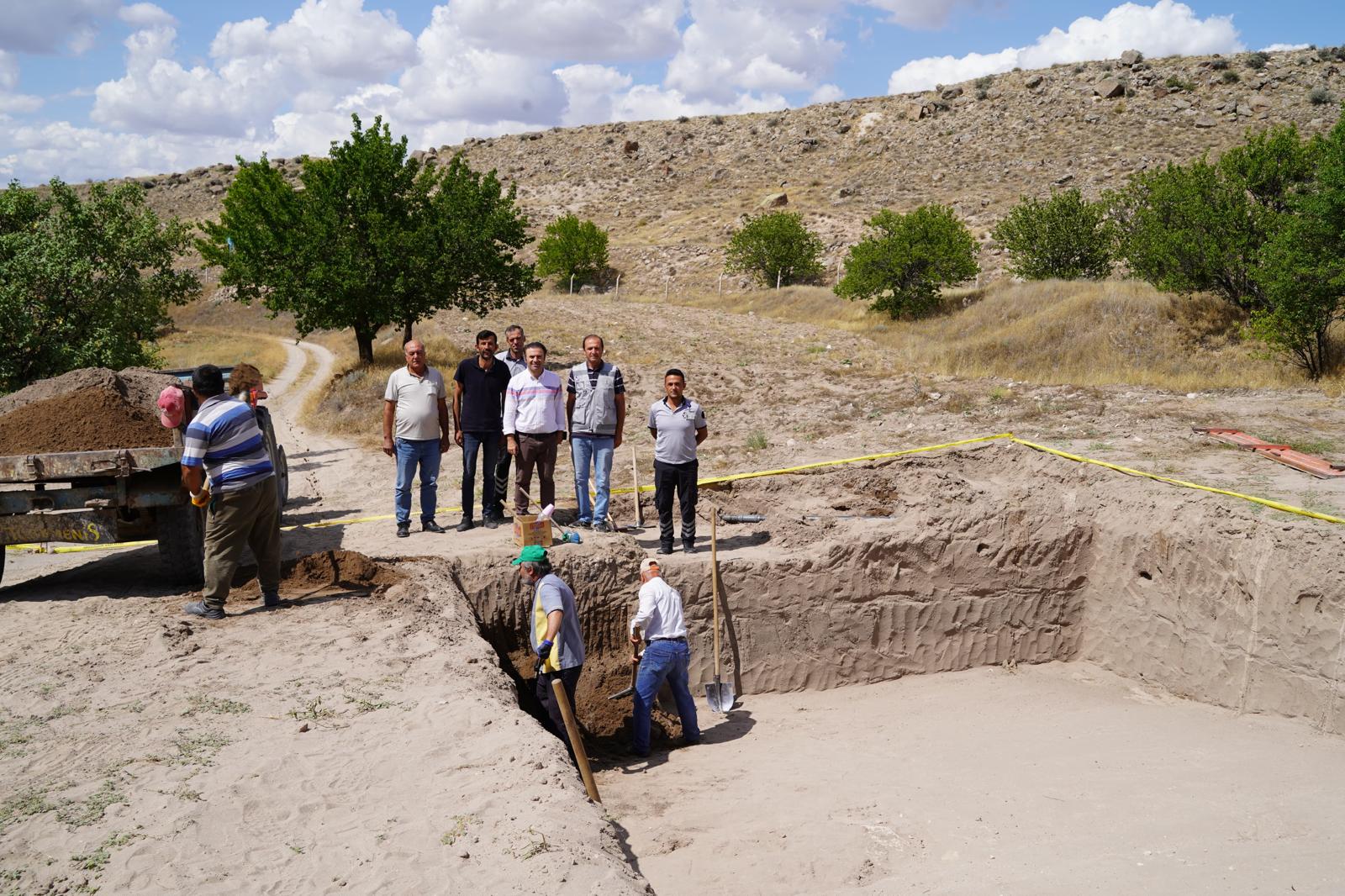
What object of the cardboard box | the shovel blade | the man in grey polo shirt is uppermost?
the man in grey polo shirt

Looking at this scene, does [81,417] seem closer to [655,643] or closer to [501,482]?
[501,482]

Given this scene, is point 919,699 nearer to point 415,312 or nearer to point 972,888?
point 972,888

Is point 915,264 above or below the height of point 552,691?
above

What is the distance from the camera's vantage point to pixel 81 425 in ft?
25.7

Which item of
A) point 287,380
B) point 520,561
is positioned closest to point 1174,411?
point 520,561

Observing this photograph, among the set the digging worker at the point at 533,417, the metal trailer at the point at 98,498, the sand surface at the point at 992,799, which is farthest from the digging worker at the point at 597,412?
the metal trailer at the point at 98,498

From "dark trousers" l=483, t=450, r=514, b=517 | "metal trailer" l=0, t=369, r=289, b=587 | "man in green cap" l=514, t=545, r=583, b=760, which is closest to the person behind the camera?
"man in green cap" l=514, t=545, r=583, b=760

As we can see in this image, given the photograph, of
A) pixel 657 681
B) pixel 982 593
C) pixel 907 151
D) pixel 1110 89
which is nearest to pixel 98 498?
pixel 657 681

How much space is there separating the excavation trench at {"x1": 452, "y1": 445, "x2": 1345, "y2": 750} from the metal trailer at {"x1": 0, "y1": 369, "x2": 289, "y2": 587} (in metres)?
2.47

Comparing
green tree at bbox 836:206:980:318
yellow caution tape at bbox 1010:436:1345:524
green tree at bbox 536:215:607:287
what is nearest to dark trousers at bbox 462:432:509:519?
A: yellow caution tape at bbox 1010:436:1345:524

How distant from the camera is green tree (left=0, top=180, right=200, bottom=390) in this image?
13.5 m

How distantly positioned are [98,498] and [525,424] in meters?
3.52

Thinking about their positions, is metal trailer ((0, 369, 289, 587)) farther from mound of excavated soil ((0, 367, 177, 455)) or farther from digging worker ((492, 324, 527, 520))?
digging worker ((492, 324, 527, 520))

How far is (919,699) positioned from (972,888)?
4.49 meters
